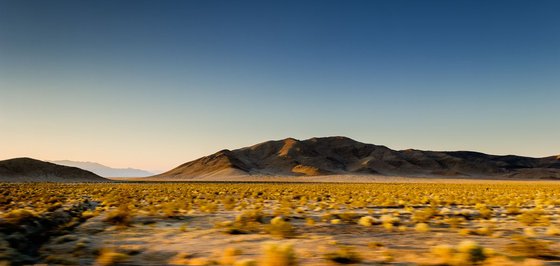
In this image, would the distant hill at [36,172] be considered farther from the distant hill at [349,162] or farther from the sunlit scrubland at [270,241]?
the sunlit scrubland at [270,241]

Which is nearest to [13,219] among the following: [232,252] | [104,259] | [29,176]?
[104,259]

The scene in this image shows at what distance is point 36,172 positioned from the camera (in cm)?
10200

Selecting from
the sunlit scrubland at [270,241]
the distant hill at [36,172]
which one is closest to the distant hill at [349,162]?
the distant hill at [36,172]

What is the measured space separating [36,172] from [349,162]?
10491cm

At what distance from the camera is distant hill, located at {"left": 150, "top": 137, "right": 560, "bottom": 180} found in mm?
148375

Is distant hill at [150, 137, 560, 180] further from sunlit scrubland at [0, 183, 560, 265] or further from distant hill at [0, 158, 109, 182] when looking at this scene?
sunlit scrubland at [0, 183, 560, 265]

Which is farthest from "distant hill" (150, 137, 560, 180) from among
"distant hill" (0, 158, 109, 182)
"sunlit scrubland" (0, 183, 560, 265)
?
"sunlit scrubland" (0, 183, 560, 265)

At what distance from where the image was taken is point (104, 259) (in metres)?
9.40

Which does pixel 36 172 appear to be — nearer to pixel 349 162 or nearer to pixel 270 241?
pixel 349 162

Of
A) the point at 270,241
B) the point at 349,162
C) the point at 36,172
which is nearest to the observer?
the point at 270,241

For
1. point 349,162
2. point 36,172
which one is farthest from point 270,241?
point 349,162

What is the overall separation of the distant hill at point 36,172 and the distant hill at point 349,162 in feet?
124

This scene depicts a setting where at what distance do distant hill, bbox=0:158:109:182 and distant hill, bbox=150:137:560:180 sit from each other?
37716 millimetres

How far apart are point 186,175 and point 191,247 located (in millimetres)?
140108
